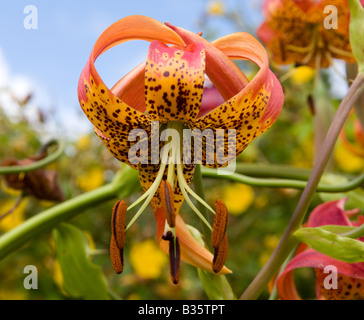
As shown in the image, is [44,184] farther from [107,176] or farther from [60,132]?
[107,176]

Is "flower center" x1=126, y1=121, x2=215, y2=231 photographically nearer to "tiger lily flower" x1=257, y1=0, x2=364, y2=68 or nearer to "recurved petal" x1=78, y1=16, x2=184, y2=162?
"recurved petal" x1=78, y1=16, x2=184, y2=162

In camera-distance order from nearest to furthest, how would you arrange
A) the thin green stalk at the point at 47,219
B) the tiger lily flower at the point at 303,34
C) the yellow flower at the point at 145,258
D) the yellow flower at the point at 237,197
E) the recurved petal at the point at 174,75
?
the recurved petal at the point at 174,75
the thin green stalk at the point at 47,219
the tiger lily flower at the point at 303,34
the yellow flower at the point at 145,258
the yellow flower at the point at 237,197

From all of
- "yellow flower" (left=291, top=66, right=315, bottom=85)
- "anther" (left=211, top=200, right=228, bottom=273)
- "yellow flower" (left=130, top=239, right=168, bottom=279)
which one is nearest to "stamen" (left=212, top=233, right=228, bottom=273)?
"anther" (left=211, top=200, right=228, bottom=273)

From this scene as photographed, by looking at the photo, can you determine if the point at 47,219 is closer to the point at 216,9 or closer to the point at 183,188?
the point at 183,188

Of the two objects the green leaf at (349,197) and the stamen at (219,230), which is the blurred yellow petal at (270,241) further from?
the stamen at (219,230)

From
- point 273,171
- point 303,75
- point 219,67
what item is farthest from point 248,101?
point 303,75

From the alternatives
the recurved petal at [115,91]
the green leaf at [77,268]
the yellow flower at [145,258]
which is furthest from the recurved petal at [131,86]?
the yellow flower at [145,258]
